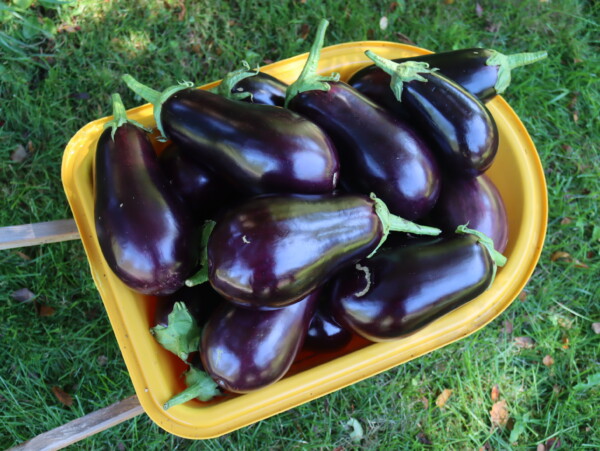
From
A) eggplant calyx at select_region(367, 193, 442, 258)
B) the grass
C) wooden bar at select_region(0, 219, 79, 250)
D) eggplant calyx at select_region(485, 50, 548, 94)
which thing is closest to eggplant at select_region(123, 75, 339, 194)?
eggplant calyx at select_region(367, 193, 442, 258)

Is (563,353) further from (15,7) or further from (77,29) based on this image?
(15,7)

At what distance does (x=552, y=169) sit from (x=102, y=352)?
1.96 meters

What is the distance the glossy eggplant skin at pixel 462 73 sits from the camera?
1.42 m

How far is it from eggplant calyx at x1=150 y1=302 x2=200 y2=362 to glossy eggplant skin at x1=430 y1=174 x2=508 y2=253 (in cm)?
69

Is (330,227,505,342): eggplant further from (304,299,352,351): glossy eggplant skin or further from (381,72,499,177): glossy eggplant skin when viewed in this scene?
(381,72,499,177): glossy eggplant skin

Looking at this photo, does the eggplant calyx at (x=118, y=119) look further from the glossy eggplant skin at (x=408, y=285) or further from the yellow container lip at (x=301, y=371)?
the glossy eggplant skin at (x=408, y=285)

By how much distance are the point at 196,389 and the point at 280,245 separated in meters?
0.45

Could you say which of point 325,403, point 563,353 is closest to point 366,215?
point 325,403

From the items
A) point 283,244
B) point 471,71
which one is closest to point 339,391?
point 283,244

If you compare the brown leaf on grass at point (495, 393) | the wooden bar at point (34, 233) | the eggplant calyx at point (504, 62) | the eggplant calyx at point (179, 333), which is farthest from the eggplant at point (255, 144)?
the brown leaf on grass at point (495, 393)

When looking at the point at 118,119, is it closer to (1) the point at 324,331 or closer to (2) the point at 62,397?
(1) the point at 324,331

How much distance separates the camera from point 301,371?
4.53 ft

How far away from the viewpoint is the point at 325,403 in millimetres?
1945

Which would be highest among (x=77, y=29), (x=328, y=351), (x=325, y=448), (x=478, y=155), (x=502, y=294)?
(x=478, y=155)
